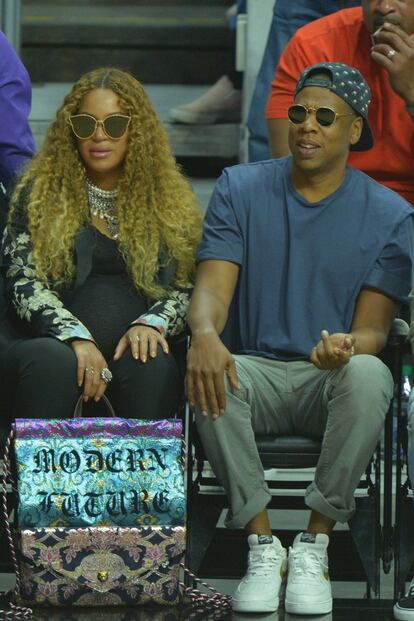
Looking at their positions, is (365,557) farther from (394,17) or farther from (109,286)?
(394,17)

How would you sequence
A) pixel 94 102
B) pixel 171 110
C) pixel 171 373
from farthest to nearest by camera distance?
pixel 171 110
pixel 94 102
pixel 171 373

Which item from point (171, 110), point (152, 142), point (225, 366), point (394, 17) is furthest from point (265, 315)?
point (171, 110)

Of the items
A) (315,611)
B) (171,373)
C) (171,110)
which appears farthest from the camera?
(171,110)

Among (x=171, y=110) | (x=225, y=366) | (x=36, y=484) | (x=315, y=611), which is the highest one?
(x=171, y=110)

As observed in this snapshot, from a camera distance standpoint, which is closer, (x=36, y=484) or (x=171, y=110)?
(x=36, y=484)

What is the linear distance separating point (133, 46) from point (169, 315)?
3961mm

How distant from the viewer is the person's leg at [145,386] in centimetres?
454

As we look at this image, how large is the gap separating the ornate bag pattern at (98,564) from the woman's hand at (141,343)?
1.65 ft

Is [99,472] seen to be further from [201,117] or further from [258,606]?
[201,117]

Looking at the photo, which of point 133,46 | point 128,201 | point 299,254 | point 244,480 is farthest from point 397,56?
point 133,46

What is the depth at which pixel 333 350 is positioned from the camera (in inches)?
174

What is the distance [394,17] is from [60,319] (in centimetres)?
160

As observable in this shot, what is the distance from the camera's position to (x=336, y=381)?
4488 mm

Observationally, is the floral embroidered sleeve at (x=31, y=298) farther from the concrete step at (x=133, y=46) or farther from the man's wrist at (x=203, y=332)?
the concrete step at (x=133, y=46)
